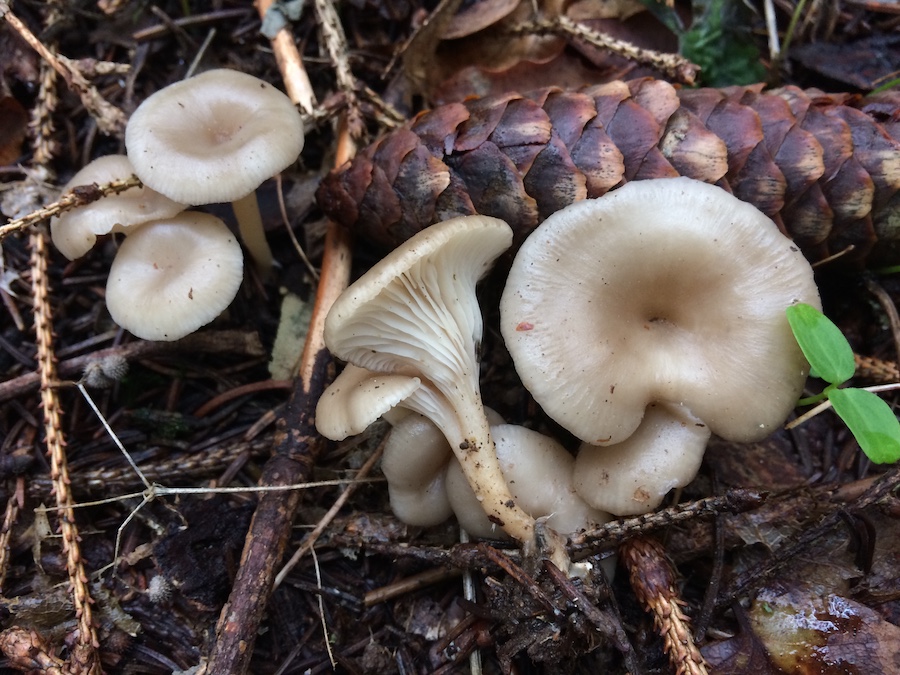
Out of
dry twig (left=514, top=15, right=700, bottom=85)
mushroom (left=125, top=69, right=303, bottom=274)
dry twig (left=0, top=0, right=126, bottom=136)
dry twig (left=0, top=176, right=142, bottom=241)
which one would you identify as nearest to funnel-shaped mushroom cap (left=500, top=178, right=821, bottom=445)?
dry twig (left=514, top=15, right=700, bottom=85)

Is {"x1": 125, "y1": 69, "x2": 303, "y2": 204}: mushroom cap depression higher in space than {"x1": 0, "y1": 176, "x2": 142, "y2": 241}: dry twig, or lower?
higher

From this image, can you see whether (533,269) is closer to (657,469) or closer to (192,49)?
(657,469)

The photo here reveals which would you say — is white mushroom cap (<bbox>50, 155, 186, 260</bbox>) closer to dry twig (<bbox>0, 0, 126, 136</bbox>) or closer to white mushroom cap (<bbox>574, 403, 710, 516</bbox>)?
dry twig (<bbox>0, 0, 126, 136</bbox>)

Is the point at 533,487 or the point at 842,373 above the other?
the point at 842,373

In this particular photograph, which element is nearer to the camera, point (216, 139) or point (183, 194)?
point (183, 194)

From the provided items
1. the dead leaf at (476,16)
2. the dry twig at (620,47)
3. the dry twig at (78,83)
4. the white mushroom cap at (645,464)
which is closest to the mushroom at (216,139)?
the dry twig at (78,83)

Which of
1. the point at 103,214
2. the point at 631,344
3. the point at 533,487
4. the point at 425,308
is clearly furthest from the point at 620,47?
the point at 103,214

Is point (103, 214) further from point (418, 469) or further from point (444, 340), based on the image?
point (418, 469)
